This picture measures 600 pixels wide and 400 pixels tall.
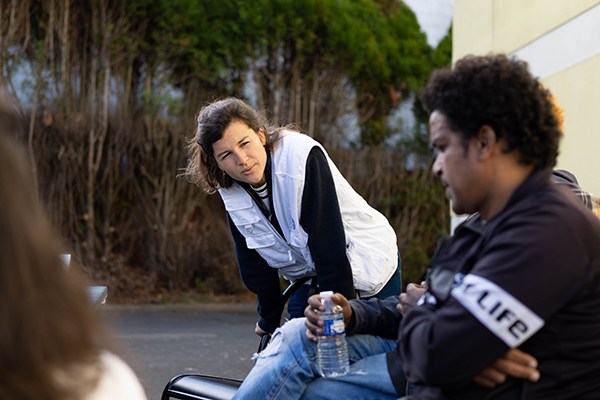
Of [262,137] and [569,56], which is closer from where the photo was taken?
[262,137]

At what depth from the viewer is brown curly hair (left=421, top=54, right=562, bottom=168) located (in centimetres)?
143

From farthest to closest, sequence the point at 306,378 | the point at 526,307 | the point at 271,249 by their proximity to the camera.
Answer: the point at 271,249, the point at 306,378, the point at 526,307

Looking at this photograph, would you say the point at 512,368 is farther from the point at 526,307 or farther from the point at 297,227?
the point at 297,227

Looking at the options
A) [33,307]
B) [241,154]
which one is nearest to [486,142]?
[33,307]

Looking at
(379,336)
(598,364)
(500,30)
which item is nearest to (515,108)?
(598,364)

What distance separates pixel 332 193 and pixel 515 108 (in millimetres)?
1403

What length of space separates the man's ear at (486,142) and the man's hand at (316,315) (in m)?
0.82

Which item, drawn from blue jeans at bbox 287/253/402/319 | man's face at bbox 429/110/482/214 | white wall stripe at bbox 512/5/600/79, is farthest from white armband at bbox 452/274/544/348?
white wall stripe at bbox 512/5/600/79

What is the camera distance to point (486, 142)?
1458 mm

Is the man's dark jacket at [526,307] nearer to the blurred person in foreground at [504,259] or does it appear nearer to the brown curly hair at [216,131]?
the blurred person in foreground at [504,259]

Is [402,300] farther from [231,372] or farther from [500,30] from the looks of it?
[500,30]

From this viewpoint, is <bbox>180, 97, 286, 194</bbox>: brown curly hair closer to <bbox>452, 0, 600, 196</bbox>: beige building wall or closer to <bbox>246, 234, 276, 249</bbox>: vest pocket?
<bbox>246, 234, 276, 249</bbox>: vest pocket

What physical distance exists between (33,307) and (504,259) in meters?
1.03

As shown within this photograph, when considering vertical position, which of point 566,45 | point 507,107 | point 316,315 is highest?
point 566,45
